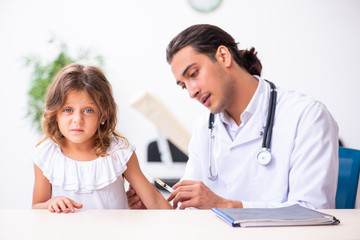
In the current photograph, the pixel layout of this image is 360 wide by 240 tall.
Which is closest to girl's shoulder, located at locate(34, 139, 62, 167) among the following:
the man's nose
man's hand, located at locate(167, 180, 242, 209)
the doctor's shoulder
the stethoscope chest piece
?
man's hand, located at locate(167, 180, 242, 209)

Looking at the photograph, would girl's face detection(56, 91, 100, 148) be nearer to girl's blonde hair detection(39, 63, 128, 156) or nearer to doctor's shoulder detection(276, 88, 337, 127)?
girl's blonde hair detection(39, 63, 128, 156)

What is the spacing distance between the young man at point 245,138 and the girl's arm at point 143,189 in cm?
8

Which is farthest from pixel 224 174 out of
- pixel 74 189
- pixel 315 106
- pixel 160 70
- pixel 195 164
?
pixel 160 70

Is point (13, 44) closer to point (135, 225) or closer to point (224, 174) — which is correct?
point (224, 174)

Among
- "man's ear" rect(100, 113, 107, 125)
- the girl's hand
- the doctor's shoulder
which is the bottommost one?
the girl's hand

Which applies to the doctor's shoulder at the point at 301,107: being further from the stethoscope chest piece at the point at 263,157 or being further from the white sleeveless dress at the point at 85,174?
the white sleeveless dress at the point at 85,174

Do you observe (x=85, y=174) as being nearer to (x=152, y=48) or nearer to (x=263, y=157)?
(x=263, y=157)

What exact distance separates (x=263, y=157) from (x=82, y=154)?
2.50 feet

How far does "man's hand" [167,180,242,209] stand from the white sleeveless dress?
283 mm

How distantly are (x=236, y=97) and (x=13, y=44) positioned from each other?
11.6ft

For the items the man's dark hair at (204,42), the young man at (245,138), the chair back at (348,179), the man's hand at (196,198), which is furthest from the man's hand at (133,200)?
the chair back at (348,179)

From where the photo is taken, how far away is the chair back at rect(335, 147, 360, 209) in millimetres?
1622

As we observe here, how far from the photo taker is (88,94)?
5.05 feet

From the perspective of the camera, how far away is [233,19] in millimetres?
4188
